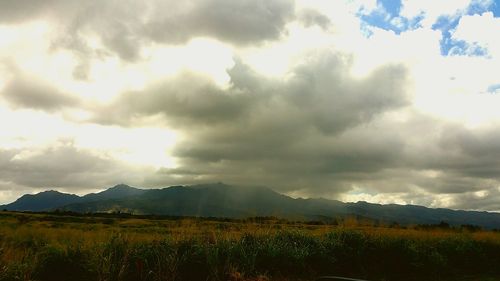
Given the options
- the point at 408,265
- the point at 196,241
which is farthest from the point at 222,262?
the point at 408,265

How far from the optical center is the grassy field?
379 inches

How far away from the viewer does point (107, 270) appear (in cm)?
879

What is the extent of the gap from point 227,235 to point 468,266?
34.4 feet

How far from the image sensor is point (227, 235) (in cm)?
1210

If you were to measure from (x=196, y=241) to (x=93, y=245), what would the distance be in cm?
253

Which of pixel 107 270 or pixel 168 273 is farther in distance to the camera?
pixel 168 273

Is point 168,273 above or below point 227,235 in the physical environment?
below

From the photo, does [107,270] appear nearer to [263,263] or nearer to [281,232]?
[263,263]

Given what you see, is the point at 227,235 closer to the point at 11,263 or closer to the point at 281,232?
the point at 281,232

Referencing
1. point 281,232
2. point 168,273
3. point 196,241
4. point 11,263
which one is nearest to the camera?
point 11,263

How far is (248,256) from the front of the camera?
36.2 ft

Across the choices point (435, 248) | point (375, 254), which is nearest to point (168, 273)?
point (375, 254)

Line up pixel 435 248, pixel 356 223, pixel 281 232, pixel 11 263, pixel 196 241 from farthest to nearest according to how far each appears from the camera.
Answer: pixel 356 223
pixel 435 248
pixel 281 232
pixel 196 241
pixel 11 263

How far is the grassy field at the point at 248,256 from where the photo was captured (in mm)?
9625
